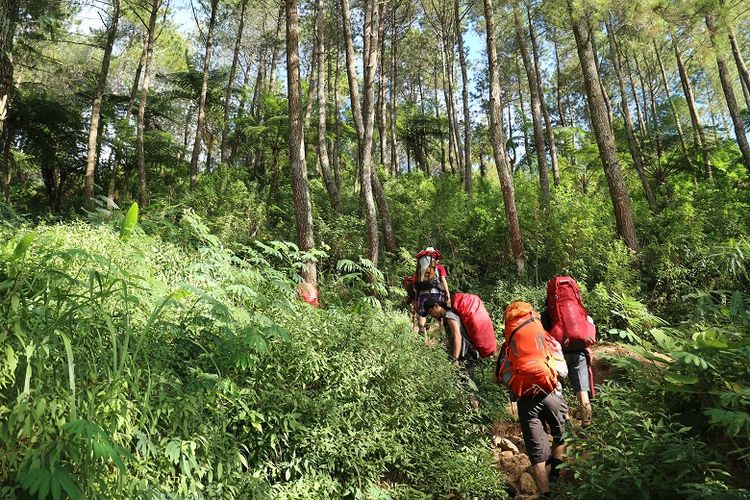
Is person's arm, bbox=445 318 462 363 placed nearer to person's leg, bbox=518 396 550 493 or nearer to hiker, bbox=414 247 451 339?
hiker, bbox=414 247 451 339

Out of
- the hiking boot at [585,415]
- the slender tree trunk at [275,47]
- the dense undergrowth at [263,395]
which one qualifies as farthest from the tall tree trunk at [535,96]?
the slender tree trunk at [275,47]

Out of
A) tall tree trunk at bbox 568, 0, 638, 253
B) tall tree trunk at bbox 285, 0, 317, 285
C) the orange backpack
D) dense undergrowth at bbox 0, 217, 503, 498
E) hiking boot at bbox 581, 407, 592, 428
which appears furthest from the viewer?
tall tree trunk at bbox 568, 0, 638, 253

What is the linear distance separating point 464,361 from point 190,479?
328 cm

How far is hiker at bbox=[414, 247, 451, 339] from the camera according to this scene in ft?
18.1

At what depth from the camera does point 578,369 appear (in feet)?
→ 14.2

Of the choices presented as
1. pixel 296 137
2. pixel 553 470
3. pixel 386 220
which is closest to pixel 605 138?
pixel 386 220

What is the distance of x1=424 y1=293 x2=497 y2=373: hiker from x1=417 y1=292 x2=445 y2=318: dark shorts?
227 millimetres

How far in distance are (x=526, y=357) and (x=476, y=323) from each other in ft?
4.61

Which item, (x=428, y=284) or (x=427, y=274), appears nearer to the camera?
(x=428, y=284)

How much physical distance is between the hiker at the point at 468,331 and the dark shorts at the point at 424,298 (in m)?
0.23

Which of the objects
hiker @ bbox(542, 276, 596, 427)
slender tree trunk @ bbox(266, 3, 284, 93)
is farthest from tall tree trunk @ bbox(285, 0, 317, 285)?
slender tree trunk @ bbox(266, 3, 284, 93)

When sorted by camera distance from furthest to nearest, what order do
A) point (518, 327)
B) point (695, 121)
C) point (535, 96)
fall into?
1. point (535, 96)
2. point (695, 121)
3. point (518, 327)

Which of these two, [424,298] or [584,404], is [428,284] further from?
[584,404]

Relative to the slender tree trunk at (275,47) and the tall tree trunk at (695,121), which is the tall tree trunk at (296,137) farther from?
the tall tree trunk at (695,121)
